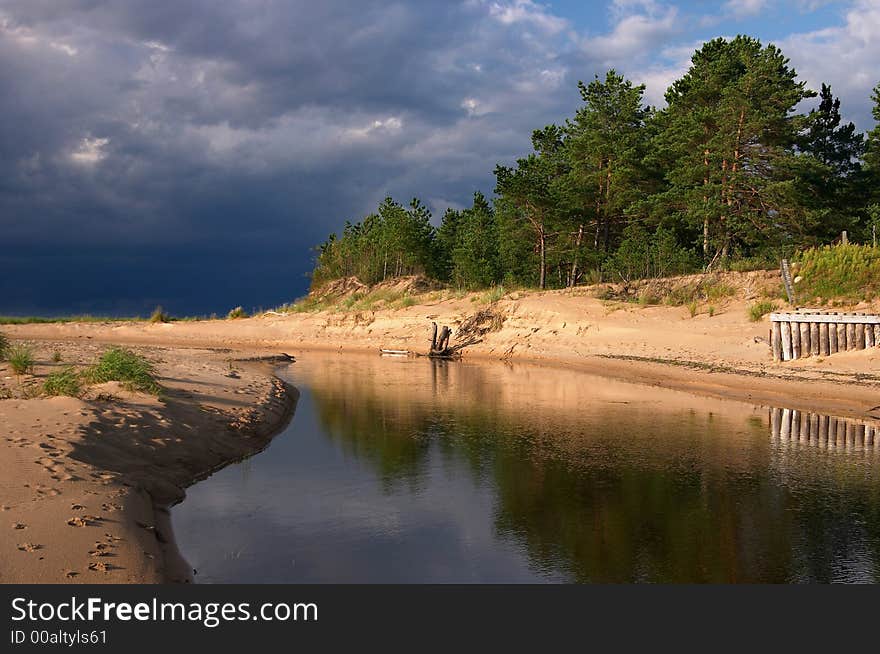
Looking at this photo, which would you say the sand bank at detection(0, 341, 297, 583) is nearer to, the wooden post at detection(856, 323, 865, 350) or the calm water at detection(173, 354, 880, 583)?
the calm water at detection(173, 354, 880, 583)

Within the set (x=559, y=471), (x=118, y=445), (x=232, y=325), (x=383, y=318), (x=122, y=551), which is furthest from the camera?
(x=232, y=325)

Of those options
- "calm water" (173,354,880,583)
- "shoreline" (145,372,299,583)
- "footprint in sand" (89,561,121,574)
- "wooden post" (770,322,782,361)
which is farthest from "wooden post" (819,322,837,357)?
"footprint in sand" (89,561,121,574)

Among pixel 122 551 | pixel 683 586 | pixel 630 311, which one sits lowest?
pixel 683 586

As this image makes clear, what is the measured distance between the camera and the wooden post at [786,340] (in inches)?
975

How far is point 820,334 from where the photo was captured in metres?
24.2

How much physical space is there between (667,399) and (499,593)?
15.2m

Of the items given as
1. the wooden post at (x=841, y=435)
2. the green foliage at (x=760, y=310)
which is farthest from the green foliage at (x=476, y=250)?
the wooden post at (x=841, y=435)

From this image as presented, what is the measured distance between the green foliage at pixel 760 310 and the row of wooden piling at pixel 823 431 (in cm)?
1041

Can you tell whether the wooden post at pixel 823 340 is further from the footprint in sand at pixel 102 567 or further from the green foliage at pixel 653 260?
the footprint in sand at pixel 102 567

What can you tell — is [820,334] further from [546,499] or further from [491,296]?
[491,296]

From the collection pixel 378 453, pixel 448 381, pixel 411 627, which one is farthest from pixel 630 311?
pixel 411 627

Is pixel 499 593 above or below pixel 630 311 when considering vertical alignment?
below

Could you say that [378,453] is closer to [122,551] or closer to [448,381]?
[122,551]

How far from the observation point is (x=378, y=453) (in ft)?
49.7
